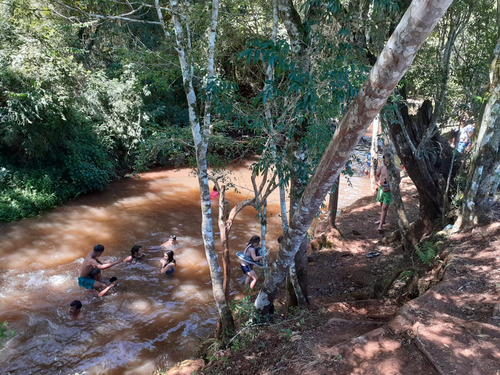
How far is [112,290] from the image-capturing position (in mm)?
7977

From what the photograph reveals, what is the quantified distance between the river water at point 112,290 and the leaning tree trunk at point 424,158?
357 cm

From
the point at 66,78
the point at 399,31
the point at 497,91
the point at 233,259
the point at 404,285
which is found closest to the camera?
the point at 399,31

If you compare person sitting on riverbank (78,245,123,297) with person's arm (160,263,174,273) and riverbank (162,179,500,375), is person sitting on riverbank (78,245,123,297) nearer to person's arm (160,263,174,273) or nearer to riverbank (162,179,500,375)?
person's arm (160,263,174,273)

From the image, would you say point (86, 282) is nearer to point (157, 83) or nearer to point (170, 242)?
point (170, 242)

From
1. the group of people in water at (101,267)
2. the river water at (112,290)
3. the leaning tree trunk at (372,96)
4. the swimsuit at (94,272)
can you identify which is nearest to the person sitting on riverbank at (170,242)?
the river water at (112,290)

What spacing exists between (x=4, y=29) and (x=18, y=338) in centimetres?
973

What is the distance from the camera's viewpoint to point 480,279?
4992 mm

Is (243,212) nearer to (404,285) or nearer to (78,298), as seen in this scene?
(78,298)

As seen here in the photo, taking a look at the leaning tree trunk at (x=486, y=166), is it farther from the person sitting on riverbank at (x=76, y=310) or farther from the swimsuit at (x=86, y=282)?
the swimsuit at (x=86, y=282)

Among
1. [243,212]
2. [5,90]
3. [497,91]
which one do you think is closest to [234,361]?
[497,91]

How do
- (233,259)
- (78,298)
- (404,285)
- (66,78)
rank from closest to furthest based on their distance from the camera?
(404,285)
(78,298)
(233,259)
(66,78)

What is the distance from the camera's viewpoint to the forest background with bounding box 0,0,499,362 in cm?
436

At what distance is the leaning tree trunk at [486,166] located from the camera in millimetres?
5754

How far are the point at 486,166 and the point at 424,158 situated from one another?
5.32 ft
